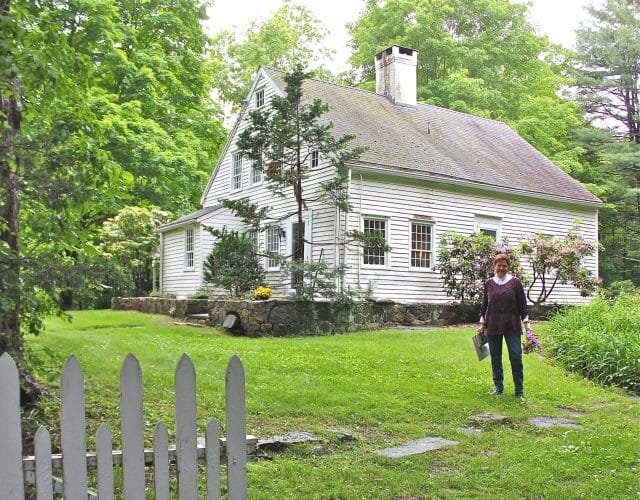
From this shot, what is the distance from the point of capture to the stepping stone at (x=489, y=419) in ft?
22.4

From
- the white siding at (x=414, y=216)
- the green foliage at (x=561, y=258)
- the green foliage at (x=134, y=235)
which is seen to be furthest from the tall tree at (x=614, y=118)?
the green foliage at (x=134, y=235)

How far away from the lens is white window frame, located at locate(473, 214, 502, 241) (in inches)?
808

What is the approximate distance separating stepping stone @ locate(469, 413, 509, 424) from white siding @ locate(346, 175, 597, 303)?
412 inches

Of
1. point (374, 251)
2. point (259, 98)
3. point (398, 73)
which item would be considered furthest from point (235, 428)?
point (398, 73)

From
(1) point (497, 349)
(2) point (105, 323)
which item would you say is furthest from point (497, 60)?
(1) point (497, 349)

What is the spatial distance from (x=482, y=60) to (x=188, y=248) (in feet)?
67.7

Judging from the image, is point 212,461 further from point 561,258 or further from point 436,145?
point 436,145

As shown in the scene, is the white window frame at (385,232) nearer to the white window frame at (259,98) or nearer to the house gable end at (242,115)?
the house gable end at (242,115)

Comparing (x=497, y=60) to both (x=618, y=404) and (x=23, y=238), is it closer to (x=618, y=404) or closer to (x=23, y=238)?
(x=618, y=404)

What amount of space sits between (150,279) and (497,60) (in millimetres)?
23020

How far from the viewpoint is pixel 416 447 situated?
224 inches

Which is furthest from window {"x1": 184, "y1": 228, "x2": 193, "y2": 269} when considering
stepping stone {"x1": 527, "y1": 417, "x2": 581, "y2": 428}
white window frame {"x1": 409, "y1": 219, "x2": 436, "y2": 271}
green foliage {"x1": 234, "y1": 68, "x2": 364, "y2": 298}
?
stepping stone {"x1": 527, "y1": 417, "x2": 581, "y2": 428}

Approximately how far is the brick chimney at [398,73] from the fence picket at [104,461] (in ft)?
71.4

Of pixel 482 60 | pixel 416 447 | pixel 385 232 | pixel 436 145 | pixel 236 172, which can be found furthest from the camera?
pixel 482 60
